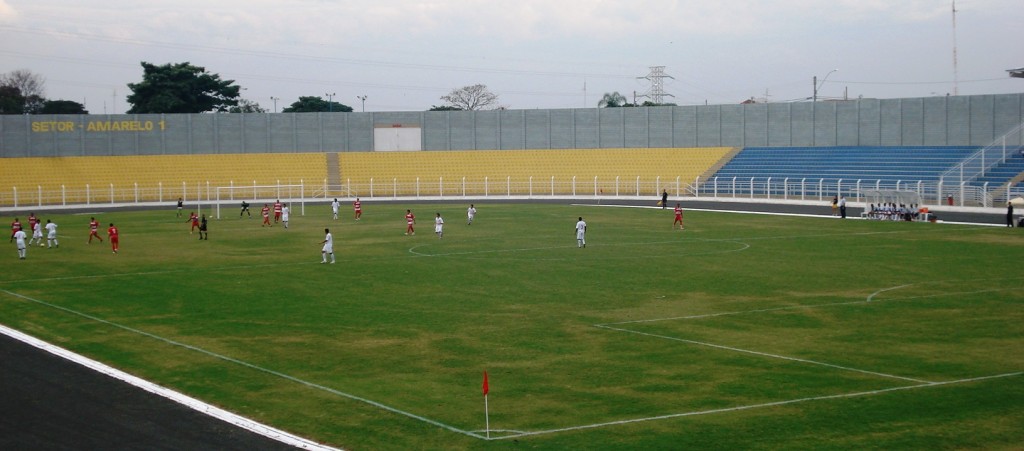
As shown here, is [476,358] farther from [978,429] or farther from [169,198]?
[169,198]

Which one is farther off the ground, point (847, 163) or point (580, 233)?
point (847, 163)

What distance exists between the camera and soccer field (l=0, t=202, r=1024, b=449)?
15.1m

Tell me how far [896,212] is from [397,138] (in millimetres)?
53770

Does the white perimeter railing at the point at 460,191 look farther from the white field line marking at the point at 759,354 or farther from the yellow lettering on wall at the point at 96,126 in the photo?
the white field line marking at the point at 759,354

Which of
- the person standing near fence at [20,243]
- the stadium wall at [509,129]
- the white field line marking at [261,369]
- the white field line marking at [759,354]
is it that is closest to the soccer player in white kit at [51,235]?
the person standing near fence at [20,243]

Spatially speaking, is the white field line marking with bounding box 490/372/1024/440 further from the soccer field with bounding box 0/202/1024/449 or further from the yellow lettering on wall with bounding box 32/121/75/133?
the yellow lettering on wall with bounding box 32/121/75/133

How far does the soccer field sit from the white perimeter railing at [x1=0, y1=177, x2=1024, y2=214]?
30.2 meters

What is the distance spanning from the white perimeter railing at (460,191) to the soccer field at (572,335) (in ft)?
99.1

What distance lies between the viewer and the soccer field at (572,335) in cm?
1506

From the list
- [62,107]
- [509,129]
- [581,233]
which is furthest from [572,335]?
[62,107]

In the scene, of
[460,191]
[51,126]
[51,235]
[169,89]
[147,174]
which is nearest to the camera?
[51,235]

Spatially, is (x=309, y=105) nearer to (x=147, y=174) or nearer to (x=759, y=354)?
(x=147, y=174)

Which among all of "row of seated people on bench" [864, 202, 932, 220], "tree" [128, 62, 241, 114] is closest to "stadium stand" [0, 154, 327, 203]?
"tree" [128, 62, 241, 114]

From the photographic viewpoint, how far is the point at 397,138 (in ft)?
314
